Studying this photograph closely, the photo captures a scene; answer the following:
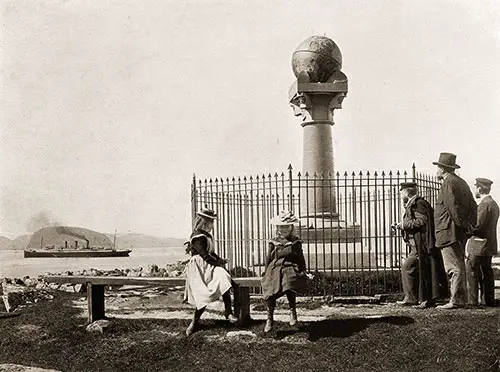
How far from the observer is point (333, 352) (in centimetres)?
643

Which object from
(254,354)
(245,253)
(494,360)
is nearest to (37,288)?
(245,253)

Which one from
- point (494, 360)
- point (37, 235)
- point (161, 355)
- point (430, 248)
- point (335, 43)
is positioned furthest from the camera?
point (37, 235)

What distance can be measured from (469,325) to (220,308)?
4.14 m

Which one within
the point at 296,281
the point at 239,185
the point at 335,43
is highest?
the point at 335,43

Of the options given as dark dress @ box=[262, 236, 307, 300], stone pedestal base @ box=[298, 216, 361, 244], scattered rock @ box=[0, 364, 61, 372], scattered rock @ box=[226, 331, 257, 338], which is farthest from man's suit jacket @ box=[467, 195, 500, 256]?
scattered rock @ box=[0, 364, 61, 372]

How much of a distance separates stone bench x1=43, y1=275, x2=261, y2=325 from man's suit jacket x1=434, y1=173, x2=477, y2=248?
2.83 m

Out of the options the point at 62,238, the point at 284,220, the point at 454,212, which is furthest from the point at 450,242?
the point at 62,238

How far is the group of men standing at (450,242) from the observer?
8.22 m

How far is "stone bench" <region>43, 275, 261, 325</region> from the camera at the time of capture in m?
7.59

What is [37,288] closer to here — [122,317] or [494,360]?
[122,317]

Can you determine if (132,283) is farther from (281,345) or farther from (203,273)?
(281,345)

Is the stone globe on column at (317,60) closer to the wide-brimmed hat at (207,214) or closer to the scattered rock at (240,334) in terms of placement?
the wide-brimmed hat at (207,214)

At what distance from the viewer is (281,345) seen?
21.9 feet

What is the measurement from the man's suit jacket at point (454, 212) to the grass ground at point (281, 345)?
105 centimetres
